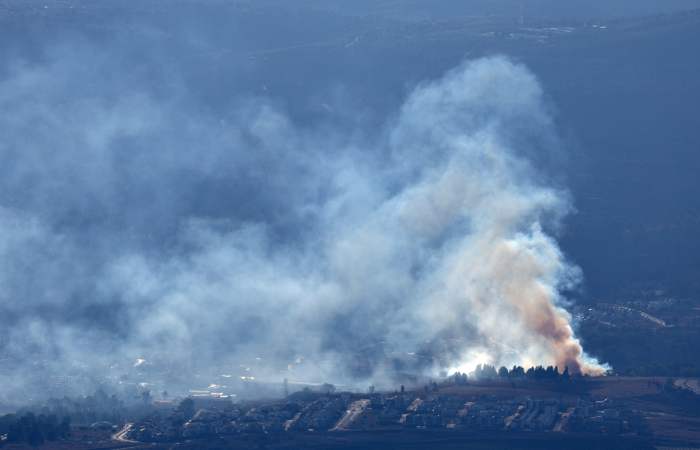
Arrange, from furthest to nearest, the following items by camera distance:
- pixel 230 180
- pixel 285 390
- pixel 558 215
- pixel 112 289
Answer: pixel 230 180, pixel 558 215, pixel 112 289, pixel 285 390

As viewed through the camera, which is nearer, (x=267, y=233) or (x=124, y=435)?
(x=124, y=435)

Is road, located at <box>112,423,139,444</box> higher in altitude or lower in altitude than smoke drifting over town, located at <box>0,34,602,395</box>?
lower

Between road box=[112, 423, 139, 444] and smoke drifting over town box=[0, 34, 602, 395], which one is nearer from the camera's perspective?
road box=[112, 423, 139, 444]

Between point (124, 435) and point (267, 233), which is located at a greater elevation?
point (267, 233)

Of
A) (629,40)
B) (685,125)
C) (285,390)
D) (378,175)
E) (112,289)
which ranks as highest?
(629,40)

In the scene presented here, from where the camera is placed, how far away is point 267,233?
14675cm

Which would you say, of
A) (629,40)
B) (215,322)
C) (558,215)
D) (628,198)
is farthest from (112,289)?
(629,40)

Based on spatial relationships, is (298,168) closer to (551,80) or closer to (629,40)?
(551,80)

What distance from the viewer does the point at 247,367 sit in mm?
123125

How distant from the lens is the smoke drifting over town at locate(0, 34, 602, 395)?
12506 cm

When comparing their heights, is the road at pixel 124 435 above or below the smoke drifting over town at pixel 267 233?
below

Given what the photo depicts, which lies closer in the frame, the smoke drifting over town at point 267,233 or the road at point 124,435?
the road at point 124,435

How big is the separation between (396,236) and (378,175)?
15.2 meters

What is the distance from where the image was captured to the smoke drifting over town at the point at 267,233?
12506 cm
